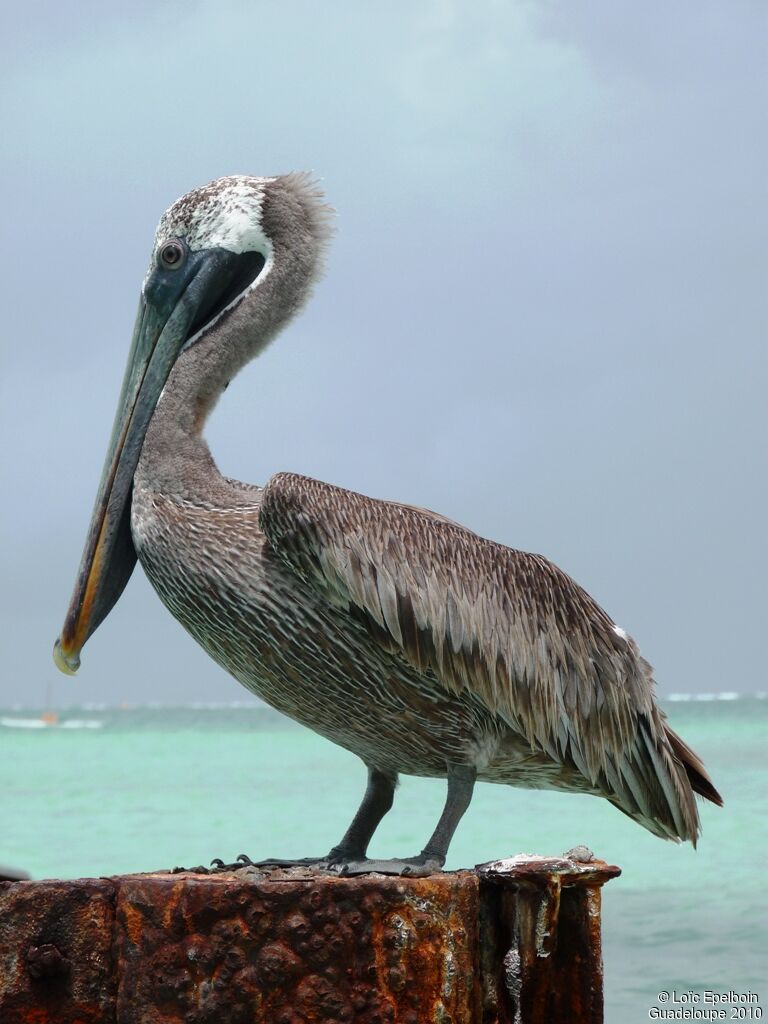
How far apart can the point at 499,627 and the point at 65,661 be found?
1.35 metres

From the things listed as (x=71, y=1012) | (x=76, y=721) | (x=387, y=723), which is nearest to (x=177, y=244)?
(x=387, y=723)

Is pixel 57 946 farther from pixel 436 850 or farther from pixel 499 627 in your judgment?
pixel 499 627

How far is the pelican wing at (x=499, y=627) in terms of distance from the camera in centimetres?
390

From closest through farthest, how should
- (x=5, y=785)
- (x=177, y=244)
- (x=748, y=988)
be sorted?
(x=177, y=244)
(x=748, y=988)
(x=5, y=785)

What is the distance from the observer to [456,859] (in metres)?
15.0

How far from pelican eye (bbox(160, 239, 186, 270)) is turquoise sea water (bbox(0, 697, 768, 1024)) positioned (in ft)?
18.0

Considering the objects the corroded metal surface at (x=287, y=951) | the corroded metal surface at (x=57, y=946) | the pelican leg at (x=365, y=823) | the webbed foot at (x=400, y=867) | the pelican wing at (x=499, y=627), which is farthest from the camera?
the pelican leg at (x=365, y=823)

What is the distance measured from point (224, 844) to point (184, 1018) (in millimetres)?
12975

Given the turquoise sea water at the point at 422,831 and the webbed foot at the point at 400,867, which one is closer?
the webbed foot at the point at 400,867

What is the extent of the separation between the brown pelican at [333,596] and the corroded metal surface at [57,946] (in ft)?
2.09

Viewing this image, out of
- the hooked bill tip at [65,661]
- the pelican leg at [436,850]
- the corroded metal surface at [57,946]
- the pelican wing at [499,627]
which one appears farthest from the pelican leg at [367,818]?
the hooked bill tip at [65,661]

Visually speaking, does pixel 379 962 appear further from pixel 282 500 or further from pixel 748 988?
pixel 748 988

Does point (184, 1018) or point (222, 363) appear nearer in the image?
point (184, 1018)

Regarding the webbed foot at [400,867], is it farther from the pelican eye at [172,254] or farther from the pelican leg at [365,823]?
the pelican eye at [172,254]
